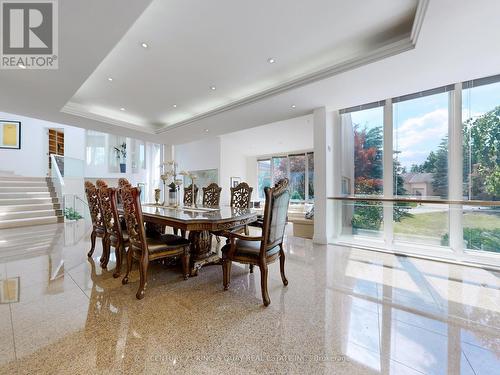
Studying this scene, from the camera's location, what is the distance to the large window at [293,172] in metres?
9.73

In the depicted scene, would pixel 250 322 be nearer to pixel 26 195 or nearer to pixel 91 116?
pixel 91 116

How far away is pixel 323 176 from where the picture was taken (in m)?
4.14

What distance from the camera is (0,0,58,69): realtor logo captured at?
215 centimetres

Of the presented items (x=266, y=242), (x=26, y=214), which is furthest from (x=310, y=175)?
(x=26, y=214)

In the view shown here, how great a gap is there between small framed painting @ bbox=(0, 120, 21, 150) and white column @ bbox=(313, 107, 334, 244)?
10.2m

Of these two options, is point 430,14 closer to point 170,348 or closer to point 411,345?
point 411,345

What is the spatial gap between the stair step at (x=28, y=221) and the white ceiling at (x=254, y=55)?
8.67 feet

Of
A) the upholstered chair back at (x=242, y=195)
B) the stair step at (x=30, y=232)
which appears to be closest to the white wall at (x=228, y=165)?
the upholstered chair back at (x=242, y=195)

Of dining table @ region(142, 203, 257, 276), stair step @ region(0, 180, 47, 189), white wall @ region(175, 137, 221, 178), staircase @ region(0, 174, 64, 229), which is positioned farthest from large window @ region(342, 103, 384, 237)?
stair step @ region(0, 180, 47, 189)

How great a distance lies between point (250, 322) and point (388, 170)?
3574 mm

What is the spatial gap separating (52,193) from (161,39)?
6664mm

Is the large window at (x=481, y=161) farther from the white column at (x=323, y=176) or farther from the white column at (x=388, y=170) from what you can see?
the white column at (x=323, y=176)

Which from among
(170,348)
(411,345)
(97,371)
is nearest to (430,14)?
(411,345)

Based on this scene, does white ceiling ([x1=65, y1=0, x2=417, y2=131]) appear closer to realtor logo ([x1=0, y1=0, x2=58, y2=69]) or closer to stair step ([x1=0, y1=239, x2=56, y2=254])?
realtor logo ([x1=0, y1=0, x2=58, y2=69])
